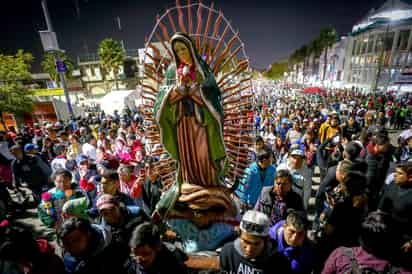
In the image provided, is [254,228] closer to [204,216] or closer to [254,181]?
[204,216]

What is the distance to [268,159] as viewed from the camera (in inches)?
134

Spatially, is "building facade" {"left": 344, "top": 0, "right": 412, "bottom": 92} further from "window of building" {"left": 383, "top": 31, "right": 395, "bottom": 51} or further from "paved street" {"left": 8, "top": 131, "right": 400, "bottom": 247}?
"paved street" {"left": 8, "top": 131, "right": 400, "bottom": 247}

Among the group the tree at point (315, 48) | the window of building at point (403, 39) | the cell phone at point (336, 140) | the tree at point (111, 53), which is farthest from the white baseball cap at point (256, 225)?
the tree at point (315, 48)

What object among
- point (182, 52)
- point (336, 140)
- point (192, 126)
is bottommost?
point (336, 140)

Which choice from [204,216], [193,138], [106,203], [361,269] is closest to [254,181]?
[204,216]

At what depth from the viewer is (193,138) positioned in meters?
2.55

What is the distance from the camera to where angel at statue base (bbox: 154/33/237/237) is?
7.56 feet

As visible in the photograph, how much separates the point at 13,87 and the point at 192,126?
61.3 ft

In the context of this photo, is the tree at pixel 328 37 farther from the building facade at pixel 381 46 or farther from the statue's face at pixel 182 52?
the statue's face at pixel 182 52

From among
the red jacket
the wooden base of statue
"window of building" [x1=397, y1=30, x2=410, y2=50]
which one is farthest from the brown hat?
"window of building" [x1=397, y1=30, x2=410, y2=50]

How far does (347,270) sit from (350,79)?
50.5 m

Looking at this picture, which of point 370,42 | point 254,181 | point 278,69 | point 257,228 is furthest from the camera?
point 278,69

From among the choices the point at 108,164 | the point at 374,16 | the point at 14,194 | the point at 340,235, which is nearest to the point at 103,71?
the point at 14,194

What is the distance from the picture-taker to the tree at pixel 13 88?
1465 cm
